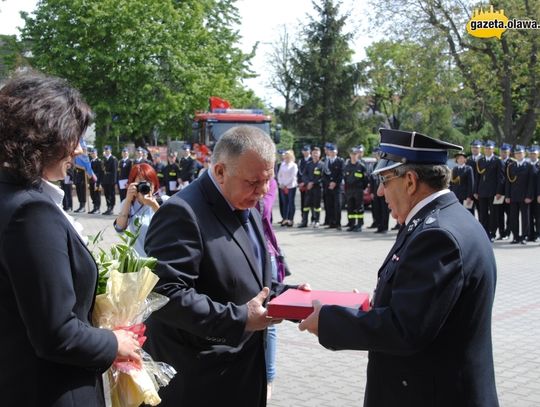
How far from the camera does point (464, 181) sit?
16.6 m

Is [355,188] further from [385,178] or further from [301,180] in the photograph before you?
[385,178]

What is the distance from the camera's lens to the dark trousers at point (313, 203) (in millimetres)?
19109

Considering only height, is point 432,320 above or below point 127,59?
below

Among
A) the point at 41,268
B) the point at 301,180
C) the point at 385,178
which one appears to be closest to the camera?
the point at 41,268

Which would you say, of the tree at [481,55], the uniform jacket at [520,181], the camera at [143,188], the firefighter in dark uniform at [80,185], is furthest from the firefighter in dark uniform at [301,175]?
the camera at [143,188]

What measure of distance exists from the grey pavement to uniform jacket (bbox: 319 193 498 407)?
271 cm

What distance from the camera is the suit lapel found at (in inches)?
124

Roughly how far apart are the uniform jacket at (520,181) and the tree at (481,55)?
37.8 ft

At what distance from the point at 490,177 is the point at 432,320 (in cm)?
1460

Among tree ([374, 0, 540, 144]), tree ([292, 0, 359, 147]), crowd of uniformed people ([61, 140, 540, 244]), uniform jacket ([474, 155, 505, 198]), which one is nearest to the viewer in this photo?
crowd of uniformed people ([61, 140, 540, 244])

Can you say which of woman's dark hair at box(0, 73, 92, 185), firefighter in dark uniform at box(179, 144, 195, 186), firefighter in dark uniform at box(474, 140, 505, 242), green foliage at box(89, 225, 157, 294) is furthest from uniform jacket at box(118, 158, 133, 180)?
woman's dark hair at box(0, 73, 92, 185)

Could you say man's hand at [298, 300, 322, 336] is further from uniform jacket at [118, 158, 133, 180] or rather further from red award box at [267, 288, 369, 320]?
uniform jacket at [118, 158, 133, 180]

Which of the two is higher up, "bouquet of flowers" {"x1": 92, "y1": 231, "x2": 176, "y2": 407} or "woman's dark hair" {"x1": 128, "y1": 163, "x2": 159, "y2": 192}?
"woman's dark hair" {"x1": 128, "y1": 163, "x2": 159, "y2": 192}

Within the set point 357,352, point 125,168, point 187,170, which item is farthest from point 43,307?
point 125,168
